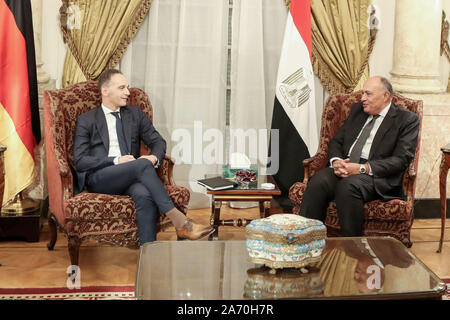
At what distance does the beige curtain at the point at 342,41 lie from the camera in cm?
624

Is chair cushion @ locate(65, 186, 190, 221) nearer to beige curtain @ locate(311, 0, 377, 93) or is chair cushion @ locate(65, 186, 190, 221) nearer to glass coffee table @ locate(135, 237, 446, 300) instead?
glass coffee table @ locate(135, 237, 446, 300)

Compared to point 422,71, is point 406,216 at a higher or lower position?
lower

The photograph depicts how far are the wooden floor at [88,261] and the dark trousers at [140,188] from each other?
34 centimetres

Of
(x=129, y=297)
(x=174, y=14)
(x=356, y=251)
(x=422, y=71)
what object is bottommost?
(x=129, y=297)

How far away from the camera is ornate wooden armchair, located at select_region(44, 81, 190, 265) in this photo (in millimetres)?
4641

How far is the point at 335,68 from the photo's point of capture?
632 cm

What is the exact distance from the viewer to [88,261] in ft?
16.4

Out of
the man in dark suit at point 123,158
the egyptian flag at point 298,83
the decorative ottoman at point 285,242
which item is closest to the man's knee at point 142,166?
the man in dark suit at point 123,158

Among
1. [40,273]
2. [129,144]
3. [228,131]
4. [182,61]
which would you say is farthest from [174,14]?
[40,273]

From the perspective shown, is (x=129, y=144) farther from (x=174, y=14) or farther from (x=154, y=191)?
(x=174, y=14)

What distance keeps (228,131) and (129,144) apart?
1405 mm

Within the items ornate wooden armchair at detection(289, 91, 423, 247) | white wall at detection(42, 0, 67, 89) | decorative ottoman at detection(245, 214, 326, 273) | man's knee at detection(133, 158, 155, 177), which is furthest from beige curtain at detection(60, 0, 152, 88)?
decorative ottoman at detection(245, 214, 326, 273)

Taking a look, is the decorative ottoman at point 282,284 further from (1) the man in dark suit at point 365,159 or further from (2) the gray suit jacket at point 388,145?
(2) the gray suit jacket at point 388,145

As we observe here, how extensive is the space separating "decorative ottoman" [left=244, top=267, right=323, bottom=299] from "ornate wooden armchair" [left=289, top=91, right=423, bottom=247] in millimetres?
1334
